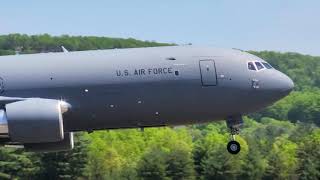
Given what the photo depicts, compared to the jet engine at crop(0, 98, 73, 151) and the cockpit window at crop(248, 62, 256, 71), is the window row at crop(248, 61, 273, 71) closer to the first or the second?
the cockpit window at crop(248, 62, 256, 71)

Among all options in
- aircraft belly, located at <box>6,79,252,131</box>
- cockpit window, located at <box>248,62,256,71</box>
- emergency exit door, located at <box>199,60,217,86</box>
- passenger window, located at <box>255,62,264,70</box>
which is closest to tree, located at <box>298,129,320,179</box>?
passenger window, located at <box>255,62,264,70</box>

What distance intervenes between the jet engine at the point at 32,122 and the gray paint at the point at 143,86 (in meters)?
0.94

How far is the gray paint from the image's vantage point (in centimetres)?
3594

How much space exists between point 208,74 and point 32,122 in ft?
28.4

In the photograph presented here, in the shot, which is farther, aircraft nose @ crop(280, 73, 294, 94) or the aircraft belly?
aircraft nose @ crop(280, 73, 294, 94)

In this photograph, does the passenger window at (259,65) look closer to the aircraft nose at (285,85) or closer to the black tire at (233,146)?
the aircraft nose at (285,85)

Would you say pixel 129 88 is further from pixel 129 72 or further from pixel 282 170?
pixel 282 170

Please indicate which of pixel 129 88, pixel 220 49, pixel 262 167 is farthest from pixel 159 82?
pixel 262 167

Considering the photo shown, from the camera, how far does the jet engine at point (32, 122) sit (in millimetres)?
34688

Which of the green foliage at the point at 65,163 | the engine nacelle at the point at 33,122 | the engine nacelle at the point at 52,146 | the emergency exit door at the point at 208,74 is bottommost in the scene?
the green foliage at the point at 65,163

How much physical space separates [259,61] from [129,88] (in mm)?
6679

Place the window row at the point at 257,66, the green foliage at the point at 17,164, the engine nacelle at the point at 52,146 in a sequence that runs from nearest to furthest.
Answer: the window row at the point at 257,66
the engine nacelle at the point at 52,146
the green foliage at the point at 17,164

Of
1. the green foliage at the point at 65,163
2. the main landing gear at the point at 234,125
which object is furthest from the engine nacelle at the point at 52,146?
the green foliage at the point at 65,163

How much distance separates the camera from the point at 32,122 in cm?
3466
